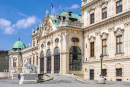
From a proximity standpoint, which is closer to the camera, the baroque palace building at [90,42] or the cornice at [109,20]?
the cornice at [109,20]

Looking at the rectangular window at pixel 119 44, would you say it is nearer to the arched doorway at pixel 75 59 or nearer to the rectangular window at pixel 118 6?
the rectangular window at pixel 118 6

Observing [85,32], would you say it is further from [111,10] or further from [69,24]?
[111,10]

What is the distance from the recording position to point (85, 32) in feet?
131

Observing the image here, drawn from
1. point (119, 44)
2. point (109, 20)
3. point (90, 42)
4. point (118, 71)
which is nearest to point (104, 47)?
point (119, 44)

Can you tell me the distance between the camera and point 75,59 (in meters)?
39.7

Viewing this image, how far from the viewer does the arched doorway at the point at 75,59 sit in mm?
39281

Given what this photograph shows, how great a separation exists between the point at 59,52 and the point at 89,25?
7.76 m

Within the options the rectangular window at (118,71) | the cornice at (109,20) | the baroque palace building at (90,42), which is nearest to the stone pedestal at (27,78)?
the baroque palace building at (90,42)

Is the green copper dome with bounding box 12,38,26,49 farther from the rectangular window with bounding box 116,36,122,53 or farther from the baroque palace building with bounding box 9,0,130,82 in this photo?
the rectangular window with bounding box 116,36,122,53

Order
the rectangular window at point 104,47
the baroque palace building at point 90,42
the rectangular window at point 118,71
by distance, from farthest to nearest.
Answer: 1. the rectangular window at point 104,47
2. the baroque palace building at point 90,42
3. the rectangular window at point 118,71

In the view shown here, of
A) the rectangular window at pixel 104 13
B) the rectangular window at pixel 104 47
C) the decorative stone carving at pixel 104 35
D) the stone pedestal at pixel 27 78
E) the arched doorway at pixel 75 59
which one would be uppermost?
the rectangular window at pixel 104 13

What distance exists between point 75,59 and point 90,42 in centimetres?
444

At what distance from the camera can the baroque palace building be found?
3106cm

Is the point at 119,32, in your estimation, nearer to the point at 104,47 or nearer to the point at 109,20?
the point at 109,20
